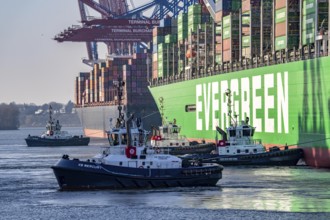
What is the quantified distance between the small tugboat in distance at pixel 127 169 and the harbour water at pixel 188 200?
2.30ft

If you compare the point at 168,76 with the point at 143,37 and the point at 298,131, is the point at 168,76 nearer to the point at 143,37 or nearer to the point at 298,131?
the point at 143,37

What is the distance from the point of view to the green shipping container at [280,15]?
9525cm

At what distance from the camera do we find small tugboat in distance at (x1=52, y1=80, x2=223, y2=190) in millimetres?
62625

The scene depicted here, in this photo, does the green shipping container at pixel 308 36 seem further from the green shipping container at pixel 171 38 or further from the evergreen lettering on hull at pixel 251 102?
the green shipping container at pixel 171 38

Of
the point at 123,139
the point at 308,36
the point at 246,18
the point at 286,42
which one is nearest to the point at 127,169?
the point at 123,139

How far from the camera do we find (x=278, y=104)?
308 feet

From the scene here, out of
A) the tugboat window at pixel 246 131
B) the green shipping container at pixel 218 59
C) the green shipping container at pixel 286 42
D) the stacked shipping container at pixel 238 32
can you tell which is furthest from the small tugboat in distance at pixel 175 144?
the green shipping container at pixel 218 59

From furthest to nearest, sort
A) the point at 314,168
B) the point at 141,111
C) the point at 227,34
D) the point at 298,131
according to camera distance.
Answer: the point at 141,111, the point at 227,34, the point at 298,131, the point at 314,168

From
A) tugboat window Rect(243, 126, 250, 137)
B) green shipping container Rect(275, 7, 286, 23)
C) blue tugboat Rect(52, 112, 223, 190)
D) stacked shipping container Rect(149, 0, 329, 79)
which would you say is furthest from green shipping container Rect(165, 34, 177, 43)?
blue tugboat Rect(52, 112, 223, 190)

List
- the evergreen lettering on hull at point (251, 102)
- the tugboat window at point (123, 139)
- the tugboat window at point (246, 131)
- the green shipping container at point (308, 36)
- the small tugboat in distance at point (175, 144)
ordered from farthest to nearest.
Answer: the small tugboat in distance at point (175, 144)
the evergreen lettering on hull at point (251, 102)
the green shipping container at point (308, 36)
the tugboat window at point (246, 131)
the tugboat window at point (123, 139)

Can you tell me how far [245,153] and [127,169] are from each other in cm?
2456

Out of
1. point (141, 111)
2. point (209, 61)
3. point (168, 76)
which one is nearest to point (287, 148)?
point (209, 61)

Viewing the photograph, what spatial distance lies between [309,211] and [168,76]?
316 feet

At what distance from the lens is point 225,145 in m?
85.2
